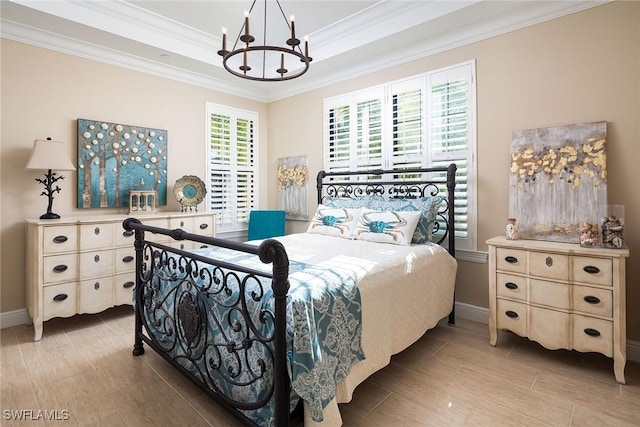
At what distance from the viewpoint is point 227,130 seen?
181 inches

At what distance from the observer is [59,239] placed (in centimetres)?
281

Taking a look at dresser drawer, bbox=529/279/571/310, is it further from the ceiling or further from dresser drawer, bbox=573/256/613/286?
the ceiling

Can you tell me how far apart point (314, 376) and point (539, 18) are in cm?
323

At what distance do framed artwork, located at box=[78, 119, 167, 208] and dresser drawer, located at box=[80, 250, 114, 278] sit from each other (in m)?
0.65

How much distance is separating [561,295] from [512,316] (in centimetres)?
38

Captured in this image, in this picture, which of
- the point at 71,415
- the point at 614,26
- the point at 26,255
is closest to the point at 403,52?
the point at 614,26

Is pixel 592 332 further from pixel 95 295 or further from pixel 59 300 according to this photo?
pixel 59 300

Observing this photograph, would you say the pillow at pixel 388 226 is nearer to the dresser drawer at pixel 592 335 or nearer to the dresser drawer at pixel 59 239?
the dresser drawer at pixel 592 335

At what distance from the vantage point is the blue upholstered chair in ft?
14.4

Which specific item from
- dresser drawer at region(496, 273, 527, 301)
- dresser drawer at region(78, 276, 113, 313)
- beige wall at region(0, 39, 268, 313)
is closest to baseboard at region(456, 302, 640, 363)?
dresser drawer at region(496, 273, 527, 301)

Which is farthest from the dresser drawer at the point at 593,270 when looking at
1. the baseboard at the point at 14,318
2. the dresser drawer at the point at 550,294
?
the baseboard at the point at 14,318

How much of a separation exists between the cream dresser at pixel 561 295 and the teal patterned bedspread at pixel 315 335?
1.43 meters

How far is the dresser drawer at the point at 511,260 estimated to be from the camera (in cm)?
244

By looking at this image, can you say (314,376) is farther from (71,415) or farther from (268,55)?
(268,55)
